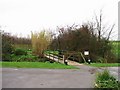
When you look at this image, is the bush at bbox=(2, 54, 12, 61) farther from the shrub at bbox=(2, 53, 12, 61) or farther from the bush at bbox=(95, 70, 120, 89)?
the bush at bbox=(95, 70, 120, 89)

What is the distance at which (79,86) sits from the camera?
9906mm

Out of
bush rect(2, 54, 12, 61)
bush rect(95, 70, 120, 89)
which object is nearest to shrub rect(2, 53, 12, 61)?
bush rect(2, 54, 12, 61)

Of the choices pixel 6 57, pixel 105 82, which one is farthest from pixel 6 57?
pixel 105 82

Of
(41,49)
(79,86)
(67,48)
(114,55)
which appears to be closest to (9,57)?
(41,49)

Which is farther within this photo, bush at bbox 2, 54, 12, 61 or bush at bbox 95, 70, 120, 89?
bush at bbox 2, 54, 12, 61

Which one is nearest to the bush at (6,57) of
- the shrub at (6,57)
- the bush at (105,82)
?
the shrub at (6,57)

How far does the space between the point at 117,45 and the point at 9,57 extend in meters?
11.7

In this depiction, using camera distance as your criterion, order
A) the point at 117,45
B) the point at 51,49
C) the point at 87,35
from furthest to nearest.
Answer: the point at 51,49, the point at 117,45, the point at 87,35

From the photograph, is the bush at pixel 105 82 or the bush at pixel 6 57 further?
the bush at pixel 6 57

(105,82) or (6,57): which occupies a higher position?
(6,57)

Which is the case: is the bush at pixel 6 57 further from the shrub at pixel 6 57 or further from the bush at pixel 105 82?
the bush at pixel 105 82

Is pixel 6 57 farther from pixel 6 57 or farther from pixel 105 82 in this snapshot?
pixel 105 82

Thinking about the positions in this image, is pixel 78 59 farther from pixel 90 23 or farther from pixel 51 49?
pixel 51 49

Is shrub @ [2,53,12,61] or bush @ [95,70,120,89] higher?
shrub @ [2,53,12,61]
